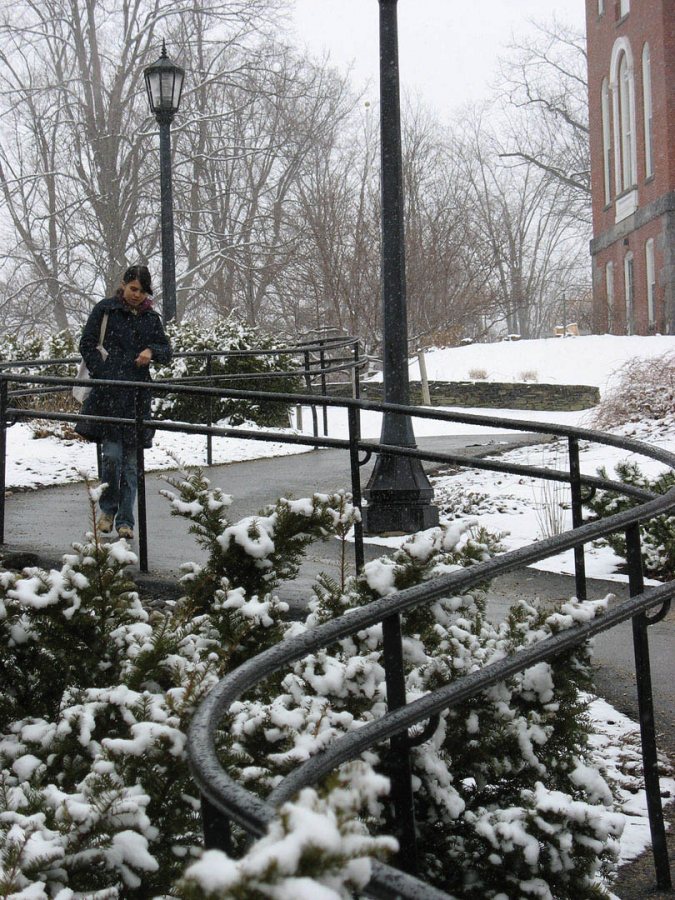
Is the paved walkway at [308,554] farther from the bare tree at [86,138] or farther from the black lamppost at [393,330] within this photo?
the bare tree at [86,138]

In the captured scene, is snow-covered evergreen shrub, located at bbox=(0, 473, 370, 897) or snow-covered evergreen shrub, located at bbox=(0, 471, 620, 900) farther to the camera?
snow-covered evergreen shrub, located at bbox=(0, 471, 620, 900)

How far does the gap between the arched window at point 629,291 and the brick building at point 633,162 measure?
0.08ft

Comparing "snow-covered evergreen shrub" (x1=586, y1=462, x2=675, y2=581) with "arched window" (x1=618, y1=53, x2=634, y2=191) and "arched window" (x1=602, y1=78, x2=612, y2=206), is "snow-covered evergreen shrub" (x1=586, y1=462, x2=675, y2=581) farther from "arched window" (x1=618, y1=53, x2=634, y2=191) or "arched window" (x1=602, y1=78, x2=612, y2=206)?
"arched window" (x1=602, y1=78, x2=612, y2=206)

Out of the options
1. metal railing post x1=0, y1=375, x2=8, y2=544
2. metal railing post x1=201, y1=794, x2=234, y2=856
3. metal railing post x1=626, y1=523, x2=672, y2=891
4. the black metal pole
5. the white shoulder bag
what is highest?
the black metal pole

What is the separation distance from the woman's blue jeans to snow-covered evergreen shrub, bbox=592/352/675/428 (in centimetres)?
694

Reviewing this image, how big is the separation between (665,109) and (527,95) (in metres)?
19.9

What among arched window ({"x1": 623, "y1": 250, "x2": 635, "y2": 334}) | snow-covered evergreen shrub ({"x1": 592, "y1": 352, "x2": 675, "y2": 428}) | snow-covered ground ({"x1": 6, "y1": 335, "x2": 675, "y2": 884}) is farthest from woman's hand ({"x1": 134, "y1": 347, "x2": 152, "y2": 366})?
arched window ({"x1": 623, "y1": 250, "x2": 635, "y2": 334})

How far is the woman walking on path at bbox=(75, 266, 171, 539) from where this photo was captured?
6039 mm

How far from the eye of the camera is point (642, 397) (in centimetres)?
1209

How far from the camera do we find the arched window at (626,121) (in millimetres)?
27219

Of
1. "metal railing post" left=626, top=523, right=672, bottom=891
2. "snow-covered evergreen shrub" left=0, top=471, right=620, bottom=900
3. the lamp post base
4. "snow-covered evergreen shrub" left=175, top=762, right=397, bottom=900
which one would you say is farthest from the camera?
the lamp post base

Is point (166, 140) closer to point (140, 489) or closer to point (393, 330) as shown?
point (393, 330)

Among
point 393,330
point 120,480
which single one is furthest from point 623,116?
point 120,480

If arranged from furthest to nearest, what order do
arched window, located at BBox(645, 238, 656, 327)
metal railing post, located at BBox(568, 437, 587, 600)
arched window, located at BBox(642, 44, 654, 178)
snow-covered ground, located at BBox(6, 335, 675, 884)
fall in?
arched window, located at BBox(645, 238, 656, 327) < arched window, located at BBox(642, 44, 654, 178) < metal railing post, located at BBox(568, 437, 587, 600) < snow-covered ground, located at BBox(6, 335, 675, 884)
